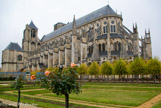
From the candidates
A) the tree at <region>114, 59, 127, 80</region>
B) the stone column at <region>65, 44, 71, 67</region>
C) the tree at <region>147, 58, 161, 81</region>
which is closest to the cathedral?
the stone column at <region>65, 44, 71, 67</region>

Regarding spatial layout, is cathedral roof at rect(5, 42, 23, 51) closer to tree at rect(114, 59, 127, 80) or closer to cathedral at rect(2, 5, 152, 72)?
cathedral at rect(2, 5, 152, 72)

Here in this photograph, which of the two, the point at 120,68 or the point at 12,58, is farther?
the point at 12,58

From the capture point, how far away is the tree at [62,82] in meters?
6.33

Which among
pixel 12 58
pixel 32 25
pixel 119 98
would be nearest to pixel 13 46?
pixel 12 58

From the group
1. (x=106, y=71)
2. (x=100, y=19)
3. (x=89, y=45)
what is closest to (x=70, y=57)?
(x=89, y=45)

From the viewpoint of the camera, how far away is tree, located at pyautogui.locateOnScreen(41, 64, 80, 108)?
633 cm

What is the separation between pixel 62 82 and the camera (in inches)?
248

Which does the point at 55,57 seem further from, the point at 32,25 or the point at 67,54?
the point at 32,25

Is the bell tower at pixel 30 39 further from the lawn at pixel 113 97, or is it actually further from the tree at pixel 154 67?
the lawn at pixel 113 97

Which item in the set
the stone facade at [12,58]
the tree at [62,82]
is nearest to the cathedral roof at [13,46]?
the stone facade at [12,58]

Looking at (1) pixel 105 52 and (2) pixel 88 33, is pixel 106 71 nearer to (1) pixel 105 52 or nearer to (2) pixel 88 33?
(1) pixel 105 52

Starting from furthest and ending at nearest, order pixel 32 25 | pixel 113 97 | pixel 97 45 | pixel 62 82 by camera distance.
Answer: pixel 32 25 → pixel 97 45 → pixel 113 97 → pixel 62 82

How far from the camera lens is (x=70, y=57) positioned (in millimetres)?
54469

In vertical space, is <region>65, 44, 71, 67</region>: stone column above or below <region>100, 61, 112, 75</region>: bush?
above
